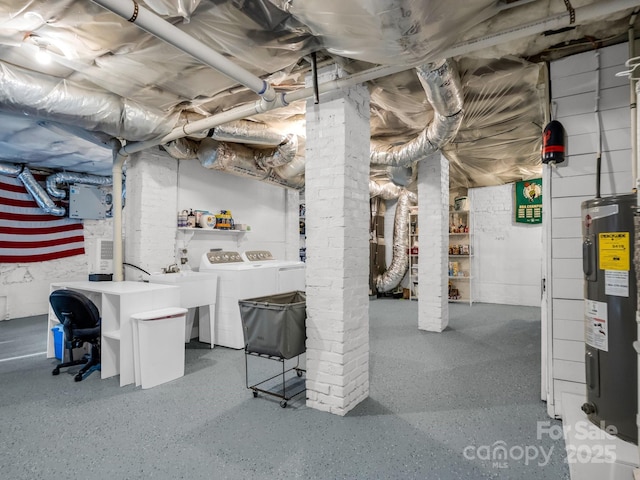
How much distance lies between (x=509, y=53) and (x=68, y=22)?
2966mm

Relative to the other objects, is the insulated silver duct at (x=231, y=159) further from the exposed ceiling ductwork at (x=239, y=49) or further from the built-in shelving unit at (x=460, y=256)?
the built-in shelving unit at (x=460, y=256)

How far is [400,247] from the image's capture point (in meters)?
8.14

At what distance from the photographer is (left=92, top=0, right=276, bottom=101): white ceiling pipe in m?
1.73

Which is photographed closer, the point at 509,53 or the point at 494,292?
the point at 509,53

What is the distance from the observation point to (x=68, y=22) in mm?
2219

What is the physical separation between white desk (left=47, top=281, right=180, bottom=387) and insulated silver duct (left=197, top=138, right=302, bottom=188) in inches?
73.0

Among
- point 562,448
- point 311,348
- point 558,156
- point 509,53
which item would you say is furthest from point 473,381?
point 509,53

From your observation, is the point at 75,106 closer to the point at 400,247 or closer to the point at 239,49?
the point at 239,49

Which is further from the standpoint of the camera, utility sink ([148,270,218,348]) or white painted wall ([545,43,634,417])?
utility sink ([148,270,218,348])

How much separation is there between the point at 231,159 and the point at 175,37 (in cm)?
290

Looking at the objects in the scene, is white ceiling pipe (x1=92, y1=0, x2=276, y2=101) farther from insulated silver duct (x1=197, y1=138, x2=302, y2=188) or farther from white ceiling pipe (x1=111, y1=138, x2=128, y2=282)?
white ceiling pipe (x1=111, y1=138, x2=128, y2=282)

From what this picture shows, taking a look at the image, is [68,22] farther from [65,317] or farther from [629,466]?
[629,466]

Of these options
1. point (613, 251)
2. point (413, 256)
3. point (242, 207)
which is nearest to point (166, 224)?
point (242, 207)

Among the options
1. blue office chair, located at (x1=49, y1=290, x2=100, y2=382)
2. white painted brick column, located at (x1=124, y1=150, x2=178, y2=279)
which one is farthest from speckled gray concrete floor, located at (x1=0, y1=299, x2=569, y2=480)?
white painted brick column, located at (x1=124, y1=150, x2=178, y2=279)
